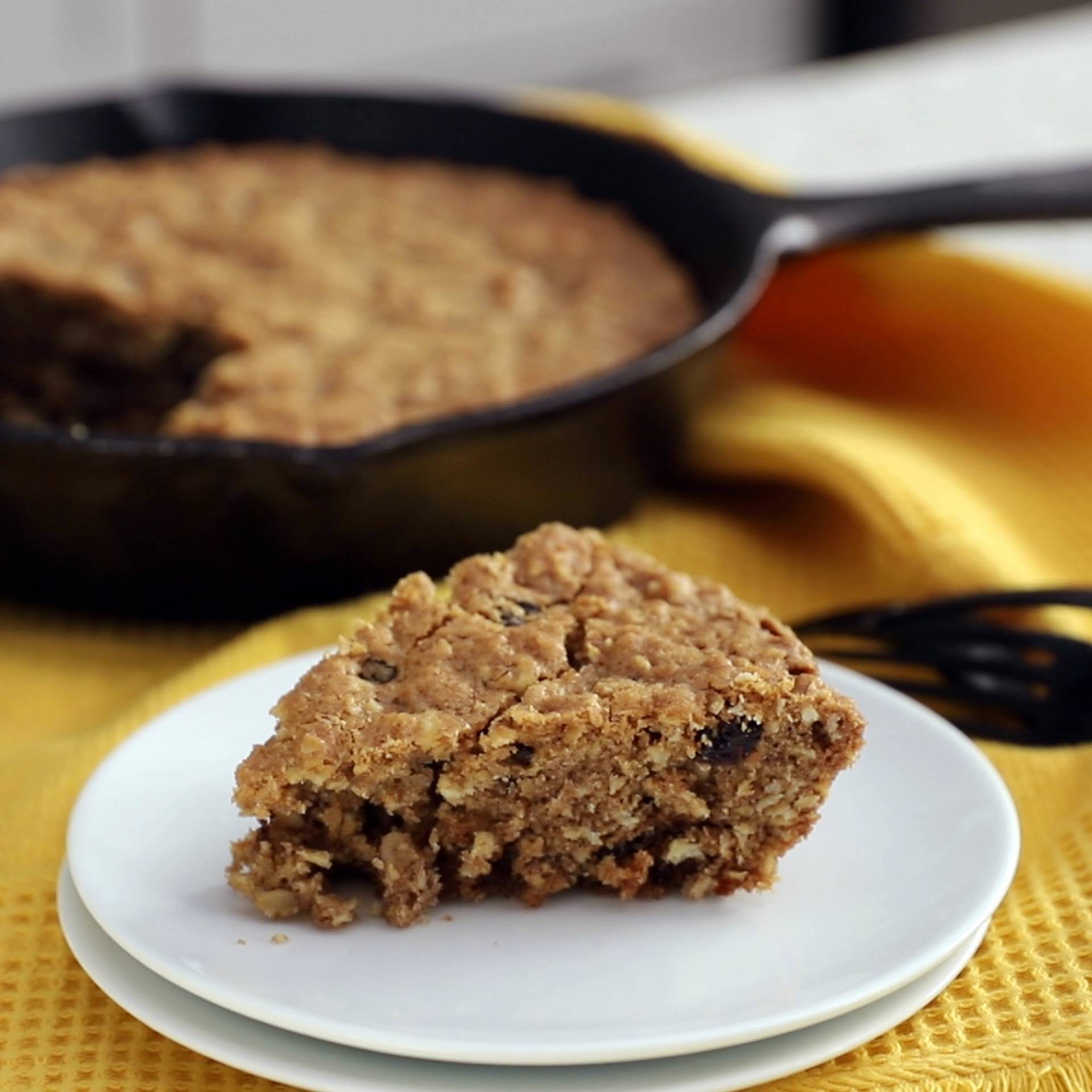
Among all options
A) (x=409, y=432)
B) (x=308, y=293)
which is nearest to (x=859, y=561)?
(x=409, y=432)

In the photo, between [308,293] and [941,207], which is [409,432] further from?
[941,207]

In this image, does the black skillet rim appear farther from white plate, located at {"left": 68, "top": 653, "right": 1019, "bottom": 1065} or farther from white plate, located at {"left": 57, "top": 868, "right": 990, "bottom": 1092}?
white plate, located at {"left": 57, "top": 868, "right": 990, "bottom": 1092}

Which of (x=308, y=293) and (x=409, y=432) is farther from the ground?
(x=409, y=432)

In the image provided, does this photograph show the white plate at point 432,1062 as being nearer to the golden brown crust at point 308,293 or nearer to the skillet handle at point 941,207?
the golden brown crust at point 308,293

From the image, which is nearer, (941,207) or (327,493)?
(327,493)

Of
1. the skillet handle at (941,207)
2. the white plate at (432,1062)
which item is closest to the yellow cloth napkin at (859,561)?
the white plate at (432,1062)
